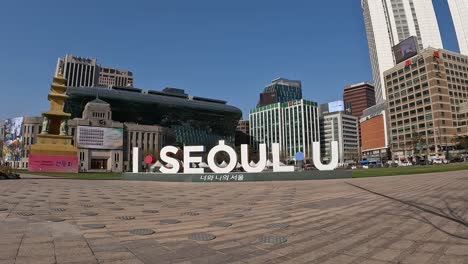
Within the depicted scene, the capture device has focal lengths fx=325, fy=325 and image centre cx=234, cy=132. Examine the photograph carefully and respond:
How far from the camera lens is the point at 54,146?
63.8 meters

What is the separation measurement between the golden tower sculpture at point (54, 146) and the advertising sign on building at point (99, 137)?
159 feet

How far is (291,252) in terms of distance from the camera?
6895 mm

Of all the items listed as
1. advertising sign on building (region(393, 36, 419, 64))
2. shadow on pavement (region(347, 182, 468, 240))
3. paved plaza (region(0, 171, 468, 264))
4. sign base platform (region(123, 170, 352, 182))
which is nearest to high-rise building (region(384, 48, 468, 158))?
advertising sign on building (region(393, 36, 419, 64))

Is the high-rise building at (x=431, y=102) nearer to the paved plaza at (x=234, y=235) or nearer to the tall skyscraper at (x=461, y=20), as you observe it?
the tall skyscraper at (x=461, y=20)

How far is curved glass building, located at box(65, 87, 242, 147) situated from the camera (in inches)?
5507

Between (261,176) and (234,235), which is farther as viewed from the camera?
(261,176)

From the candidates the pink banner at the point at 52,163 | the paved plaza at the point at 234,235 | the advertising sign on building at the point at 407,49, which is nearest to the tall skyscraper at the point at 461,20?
the advertising sign on building at the point at 407,49

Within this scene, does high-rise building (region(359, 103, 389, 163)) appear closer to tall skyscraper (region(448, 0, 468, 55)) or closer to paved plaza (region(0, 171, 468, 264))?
tall skyscraper (region(448, 0, 468, 55))

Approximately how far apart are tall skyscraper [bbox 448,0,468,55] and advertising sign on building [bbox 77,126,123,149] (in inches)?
7814

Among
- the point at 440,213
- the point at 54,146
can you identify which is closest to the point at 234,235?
the point at 440,213

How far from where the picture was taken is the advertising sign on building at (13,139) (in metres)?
117

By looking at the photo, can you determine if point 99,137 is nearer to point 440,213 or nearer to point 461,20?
point 440,213

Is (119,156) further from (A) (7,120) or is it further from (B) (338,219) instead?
(B) (338,219)

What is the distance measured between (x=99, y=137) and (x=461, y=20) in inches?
8332
